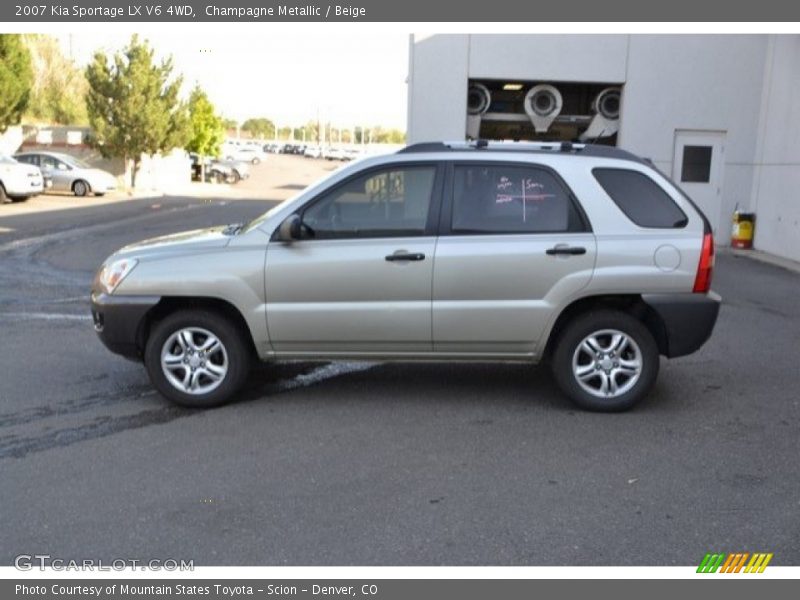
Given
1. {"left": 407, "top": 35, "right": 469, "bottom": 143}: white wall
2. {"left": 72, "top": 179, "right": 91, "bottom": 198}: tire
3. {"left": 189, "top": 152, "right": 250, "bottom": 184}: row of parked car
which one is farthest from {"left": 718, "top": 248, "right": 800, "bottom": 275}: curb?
{"left": 189, "top": 152, "right": 250, "bottom": 184}: row of parked car

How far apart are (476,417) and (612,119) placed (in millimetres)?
11796

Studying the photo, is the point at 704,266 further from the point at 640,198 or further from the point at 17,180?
the point at 17,180

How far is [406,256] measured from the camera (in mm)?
5809

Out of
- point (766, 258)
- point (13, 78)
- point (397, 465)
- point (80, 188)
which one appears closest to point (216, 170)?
point (80, 188)

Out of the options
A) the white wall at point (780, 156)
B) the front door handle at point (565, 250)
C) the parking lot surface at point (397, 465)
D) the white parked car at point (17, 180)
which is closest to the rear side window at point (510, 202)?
the front door handle at point (565, 250)

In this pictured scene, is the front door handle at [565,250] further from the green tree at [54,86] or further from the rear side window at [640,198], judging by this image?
the green tree at [54,86]

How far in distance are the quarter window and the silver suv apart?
0.03 ft

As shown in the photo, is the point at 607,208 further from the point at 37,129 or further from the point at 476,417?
the point at 37,129

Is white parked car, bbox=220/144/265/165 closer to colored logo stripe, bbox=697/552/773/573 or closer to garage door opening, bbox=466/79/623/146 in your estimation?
garage door opening, bbox=466/79/623/146

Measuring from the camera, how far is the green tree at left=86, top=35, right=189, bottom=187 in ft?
111

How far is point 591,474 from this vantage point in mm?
Answer: 4855

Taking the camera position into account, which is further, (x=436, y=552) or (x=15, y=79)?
(x=15, y=79)

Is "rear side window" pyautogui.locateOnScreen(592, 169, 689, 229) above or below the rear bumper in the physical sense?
above

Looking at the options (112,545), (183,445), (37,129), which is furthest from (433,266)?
(37,129)
